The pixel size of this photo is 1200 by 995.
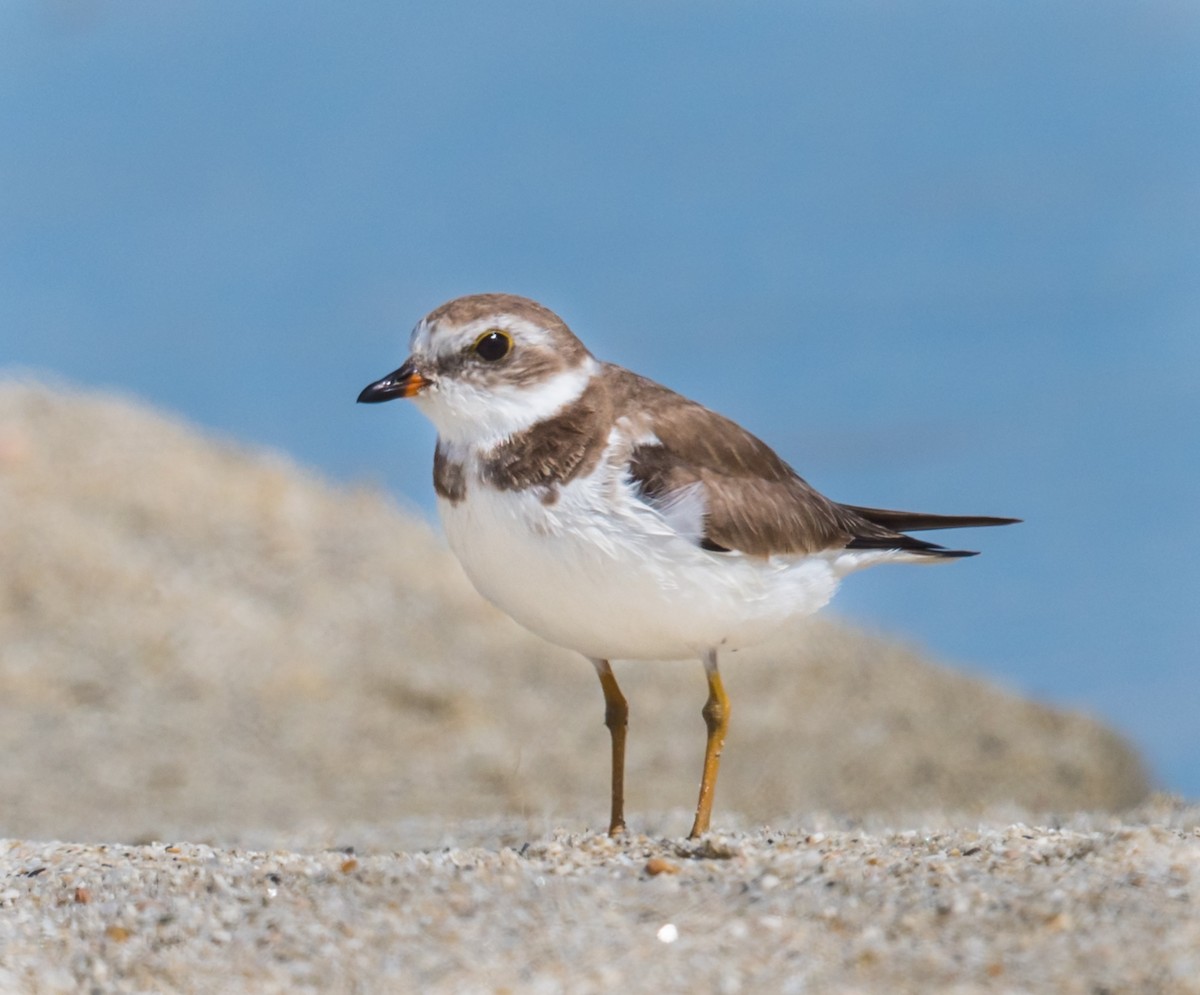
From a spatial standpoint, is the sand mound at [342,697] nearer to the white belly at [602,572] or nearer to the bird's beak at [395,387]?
the white belly at [602,572]

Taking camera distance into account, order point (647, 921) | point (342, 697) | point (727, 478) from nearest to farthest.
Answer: point (647, 921) < point (727, 478) < point (342, 697)

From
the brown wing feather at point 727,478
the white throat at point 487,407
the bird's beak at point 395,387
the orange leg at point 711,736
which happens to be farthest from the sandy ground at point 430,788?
the bird's beak at point 395,387

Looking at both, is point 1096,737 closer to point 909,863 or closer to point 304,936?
point 909,863

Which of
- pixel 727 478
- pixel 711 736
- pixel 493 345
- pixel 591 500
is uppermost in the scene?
pixel 493 345

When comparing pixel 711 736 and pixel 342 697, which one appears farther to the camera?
pixel 342 697

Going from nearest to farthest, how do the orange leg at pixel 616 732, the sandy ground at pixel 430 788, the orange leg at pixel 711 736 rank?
the sandy ground at pixel 430 788, the orange leg at pixel 711 736, the orange leg at pixel 616 732

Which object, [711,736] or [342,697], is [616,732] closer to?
[711,736]

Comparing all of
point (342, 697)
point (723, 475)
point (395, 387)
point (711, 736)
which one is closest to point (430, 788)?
point (342, 697)
